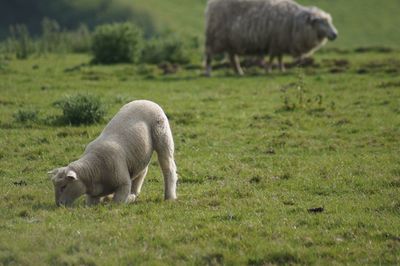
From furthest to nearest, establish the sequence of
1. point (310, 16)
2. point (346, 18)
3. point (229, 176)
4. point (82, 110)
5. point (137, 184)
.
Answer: point (346, 18), point (310, 16), point (82, 110), point (229, 176), point (137, 184)

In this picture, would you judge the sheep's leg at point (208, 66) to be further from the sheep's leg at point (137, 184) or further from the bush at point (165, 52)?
the sheep's leg at point (137, 184)

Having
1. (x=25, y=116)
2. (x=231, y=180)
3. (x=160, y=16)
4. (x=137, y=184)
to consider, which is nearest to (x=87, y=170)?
(x=137, y=184)

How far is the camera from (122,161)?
10.1 metres

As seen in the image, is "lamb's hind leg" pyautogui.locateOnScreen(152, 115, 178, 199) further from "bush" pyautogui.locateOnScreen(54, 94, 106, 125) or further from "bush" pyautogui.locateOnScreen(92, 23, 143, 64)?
"bush" pyautogui.locateOnScreen(92, 23, 143, 64)

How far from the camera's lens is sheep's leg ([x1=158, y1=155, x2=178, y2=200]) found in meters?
10.4

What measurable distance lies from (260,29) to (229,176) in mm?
15629

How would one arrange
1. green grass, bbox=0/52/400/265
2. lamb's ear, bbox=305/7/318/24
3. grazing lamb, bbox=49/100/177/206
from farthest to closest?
lamb's ear, bbox=305/7/318/24, grazing lamb, bbox=49/100/177/206, green grass, bbox=0/52/400/265

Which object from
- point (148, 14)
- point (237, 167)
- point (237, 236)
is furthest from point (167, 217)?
point (148, 14)

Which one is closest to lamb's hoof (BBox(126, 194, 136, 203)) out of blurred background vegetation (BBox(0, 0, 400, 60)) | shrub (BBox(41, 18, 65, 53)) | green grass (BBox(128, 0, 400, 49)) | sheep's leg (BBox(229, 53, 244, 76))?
sheep's leg (BBox(229, 53, 244, 76))

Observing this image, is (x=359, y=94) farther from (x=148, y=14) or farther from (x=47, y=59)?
(x=148, y=14)

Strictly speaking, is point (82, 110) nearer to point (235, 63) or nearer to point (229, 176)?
point (229, 176)

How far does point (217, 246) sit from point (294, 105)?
429 inches

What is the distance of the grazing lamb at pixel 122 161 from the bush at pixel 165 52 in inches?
769

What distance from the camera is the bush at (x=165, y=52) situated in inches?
1185
